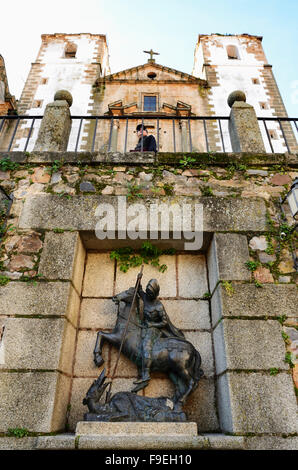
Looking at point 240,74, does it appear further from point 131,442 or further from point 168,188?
point 131,442

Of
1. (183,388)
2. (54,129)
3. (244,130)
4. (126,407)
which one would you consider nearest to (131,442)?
(126,407)

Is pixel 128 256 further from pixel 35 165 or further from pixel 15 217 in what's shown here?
pixel 35 165

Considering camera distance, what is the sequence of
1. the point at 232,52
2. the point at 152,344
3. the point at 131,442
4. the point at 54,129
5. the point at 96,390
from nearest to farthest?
the point at 131,442 → the point at 96,390 → the point at 152,344 → the point at 54,129 → the point at 232,52

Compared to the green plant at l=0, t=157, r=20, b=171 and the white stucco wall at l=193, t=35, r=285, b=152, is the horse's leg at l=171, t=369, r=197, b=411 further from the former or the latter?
the white stucco wall at l=193, t=35, r=285, b=152

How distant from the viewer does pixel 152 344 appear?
328 cm

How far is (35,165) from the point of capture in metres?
4.11

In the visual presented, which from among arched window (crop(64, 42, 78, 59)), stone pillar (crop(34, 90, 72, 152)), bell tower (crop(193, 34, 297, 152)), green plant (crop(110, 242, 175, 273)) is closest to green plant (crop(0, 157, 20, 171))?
stone pillar (crop(34, 90, 72, 152))

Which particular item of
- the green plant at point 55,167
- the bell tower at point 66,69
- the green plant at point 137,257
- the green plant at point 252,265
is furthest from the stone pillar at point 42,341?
the bell tower at point 66,69

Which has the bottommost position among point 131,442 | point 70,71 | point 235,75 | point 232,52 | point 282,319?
point 131,442

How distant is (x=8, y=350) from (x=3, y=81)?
44.6 ft

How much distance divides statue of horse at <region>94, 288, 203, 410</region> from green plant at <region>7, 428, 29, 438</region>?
2.92 feet

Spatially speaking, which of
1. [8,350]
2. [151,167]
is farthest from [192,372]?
[151,167]

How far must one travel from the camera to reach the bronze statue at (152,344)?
315cm

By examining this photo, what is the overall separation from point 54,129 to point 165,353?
346cm
